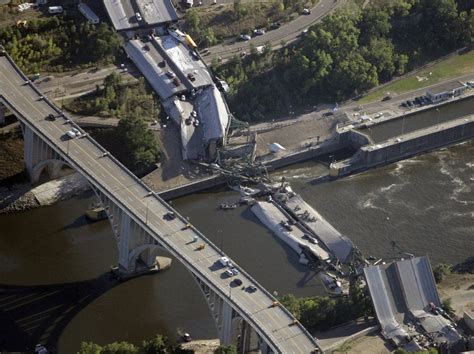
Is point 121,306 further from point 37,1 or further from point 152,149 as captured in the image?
point 37,1

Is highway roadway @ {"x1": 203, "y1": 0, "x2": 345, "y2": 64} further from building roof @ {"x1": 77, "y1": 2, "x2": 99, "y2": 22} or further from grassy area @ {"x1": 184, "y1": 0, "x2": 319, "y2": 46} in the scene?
building roof @ {"x1": 77, "y1": 2, "x2": 99, "y2": 22}

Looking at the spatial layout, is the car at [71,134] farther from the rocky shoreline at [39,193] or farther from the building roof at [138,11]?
the building roof at [138,11]

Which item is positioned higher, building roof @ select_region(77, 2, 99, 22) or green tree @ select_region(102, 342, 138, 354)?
building roof @ select_region(77, 2, 99, 22)

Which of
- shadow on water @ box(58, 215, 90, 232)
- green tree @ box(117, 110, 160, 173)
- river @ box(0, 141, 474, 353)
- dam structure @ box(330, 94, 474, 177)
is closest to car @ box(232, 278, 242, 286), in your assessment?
river @ box(0, 141, 474, 353)

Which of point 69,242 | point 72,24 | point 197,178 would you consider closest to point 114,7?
point 72,24

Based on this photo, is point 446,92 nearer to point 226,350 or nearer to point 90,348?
point 226,350

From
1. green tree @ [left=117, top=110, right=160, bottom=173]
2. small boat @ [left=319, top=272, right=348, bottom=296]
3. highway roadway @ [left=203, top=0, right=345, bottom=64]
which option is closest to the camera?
small boat @ [left=319, top=272, right=348, bottom=296]
